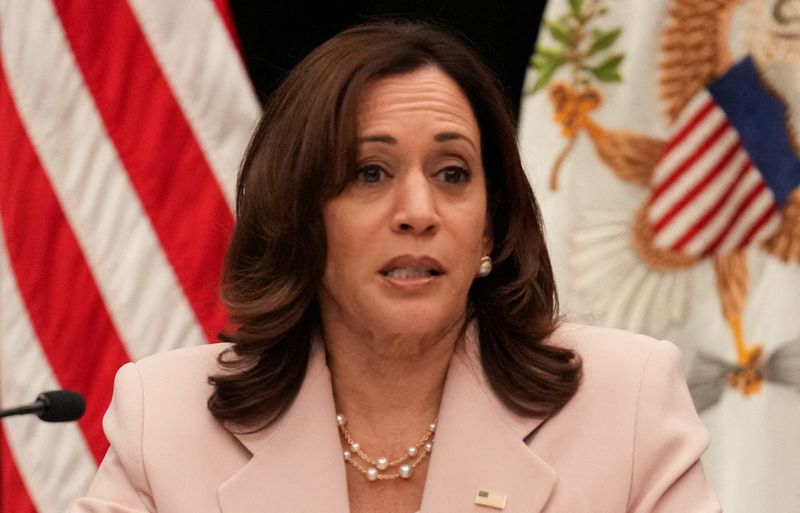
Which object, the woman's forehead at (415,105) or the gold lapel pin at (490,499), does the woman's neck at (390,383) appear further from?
the woman's forehead at (415,105)

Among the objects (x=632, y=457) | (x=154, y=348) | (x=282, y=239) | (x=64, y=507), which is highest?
(x=282, y=239)

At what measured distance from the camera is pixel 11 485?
387 centimetres

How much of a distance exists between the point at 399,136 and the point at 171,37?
61.8 inches

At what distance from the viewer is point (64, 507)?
3.82 m

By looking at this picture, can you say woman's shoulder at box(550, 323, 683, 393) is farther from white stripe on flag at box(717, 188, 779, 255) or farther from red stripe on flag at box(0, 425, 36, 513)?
red stripe on flag at box(0, 425, 36, 513)

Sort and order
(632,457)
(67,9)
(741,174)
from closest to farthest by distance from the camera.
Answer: (632,457)
(741,174)
(67,9)

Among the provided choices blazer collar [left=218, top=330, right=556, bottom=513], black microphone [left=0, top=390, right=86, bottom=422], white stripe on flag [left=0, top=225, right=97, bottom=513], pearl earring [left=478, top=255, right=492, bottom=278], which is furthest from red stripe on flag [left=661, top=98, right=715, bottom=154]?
black microphone [left=0, top=390, right=86, bottom=422]

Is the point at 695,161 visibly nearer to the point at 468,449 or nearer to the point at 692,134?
the point at 692,134

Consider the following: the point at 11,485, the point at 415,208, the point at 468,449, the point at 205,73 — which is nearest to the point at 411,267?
the point at 415,208

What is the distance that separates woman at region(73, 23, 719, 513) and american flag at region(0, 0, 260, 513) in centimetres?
109

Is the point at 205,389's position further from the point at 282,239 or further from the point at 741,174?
the point at 741,174

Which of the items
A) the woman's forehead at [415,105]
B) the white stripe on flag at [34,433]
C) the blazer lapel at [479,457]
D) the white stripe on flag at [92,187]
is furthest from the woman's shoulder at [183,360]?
the white stripe on flag at [34,433]

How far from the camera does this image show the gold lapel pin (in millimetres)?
2430

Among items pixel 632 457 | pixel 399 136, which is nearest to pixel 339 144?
pixel 399 136
